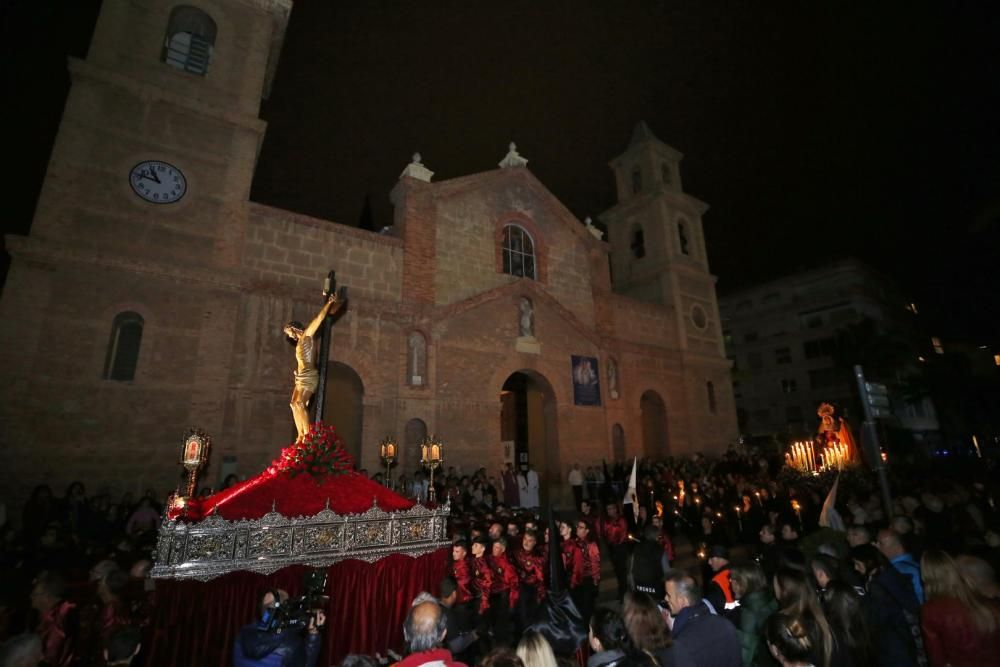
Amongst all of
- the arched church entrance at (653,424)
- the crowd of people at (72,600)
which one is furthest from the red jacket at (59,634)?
the arched church entrance at (653,424)

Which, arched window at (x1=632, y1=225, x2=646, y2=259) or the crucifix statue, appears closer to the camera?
the crucifix statue

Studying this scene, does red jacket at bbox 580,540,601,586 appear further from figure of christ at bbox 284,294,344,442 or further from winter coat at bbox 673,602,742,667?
figure of christ at bbox 284,294,344,442

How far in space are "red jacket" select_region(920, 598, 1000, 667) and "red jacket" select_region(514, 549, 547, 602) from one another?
13.5ft

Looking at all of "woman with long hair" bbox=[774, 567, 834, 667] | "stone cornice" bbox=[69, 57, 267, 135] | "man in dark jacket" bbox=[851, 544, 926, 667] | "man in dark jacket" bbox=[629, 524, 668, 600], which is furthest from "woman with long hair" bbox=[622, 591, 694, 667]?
"stone cornice" bbox=[69, 57, 267, 135]

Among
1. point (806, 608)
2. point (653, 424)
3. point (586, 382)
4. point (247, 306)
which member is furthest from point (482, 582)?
point (653, 424)

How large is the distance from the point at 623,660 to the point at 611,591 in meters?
6.70

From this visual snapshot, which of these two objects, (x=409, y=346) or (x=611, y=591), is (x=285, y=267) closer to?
(x=409, y=346)

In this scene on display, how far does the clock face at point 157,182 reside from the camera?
1258cm

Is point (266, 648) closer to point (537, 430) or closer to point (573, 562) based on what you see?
point (573, 562)

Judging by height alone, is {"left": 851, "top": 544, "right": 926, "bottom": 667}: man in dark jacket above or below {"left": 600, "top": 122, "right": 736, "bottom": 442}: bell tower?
below

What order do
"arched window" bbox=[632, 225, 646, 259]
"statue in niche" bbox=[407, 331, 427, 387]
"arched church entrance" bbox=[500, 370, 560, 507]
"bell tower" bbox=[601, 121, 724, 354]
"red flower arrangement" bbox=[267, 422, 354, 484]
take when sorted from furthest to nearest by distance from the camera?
"arched window" bbox=[632, 225, 646, 259], "bell tower" bbox=[601, 121, 724, 354], "arched church entrance" bbox=[500, 370, 560, 507], "statue in niche" bbox=[407, 331, 427, 387], "red flower arrangement" bbox=[267, 422, 354, 484]

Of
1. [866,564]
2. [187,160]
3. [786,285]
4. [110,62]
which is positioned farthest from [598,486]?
[786,285]

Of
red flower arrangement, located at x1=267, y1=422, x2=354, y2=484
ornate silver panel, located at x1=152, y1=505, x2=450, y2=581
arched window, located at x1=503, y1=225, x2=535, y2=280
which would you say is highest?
arched window, located at x1=503, y1=225, x2=535, y2=280

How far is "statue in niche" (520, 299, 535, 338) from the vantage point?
17.9 m
